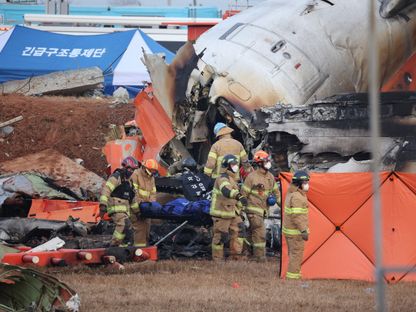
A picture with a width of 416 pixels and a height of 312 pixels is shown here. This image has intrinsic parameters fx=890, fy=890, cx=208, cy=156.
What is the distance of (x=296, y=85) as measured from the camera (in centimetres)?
1592

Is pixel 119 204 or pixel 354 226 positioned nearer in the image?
pixel 354 226

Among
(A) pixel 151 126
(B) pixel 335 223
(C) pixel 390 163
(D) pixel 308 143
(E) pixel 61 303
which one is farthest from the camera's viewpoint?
(A) pixel 151 126

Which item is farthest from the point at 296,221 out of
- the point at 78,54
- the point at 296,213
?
the point at 78,54

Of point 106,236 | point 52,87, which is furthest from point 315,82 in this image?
point 52,87

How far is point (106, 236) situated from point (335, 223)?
422 cm

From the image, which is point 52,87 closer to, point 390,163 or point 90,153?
point 90,153

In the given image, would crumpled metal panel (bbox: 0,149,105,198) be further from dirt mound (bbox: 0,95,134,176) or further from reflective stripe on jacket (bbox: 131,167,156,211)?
reflective stripe on jacket (bbox: 131,167,156,211)

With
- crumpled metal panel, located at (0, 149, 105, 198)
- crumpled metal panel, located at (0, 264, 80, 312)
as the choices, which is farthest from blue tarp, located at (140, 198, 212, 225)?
crumpled metal panel, located at (0, 149, 105, 198)

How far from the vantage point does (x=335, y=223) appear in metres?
10.0

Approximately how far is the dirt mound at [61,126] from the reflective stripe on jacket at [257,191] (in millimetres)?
9481

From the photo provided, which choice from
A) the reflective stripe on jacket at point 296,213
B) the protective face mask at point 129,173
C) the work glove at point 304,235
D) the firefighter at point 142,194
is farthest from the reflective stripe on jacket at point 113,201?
the work glove at point 304,235

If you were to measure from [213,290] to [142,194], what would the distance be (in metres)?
3.27

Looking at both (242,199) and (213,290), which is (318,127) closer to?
(242,199)

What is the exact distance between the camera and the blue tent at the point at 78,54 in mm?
28984
